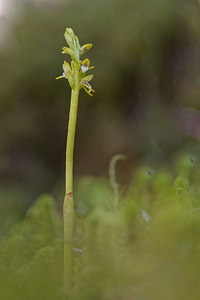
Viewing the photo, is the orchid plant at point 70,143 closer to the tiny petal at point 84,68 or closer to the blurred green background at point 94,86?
the tiny petal at point 84,68

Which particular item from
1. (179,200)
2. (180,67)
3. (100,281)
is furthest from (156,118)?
(100,281)

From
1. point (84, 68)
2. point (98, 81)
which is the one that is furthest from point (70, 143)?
point (98, 81)

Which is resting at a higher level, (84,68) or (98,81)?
(98,81)

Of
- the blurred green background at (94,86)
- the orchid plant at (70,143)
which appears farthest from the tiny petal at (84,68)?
the blurred green background at (94,86)

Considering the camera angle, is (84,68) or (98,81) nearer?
(84,68)

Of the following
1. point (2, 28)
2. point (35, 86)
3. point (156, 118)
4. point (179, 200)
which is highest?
point (2, 28)

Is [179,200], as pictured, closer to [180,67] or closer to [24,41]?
[180,67]

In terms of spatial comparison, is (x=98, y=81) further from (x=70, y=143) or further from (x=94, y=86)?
(x=70, y=143)

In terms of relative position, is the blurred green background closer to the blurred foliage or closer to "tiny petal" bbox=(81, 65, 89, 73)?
the blurred foliage
